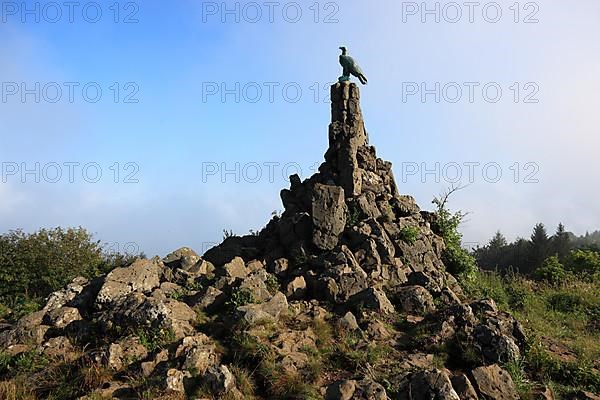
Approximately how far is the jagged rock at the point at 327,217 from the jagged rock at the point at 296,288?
5.74ft

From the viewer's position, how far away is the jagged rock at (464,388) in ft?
28.9

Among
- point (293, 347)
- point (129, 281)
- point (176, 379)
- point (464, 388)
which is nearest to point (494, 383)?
point (464, 388)

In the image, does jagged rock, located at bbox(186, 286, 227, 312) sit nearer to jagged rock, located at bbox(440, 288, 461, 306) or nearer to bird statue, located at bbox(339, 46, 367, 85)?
jagged rock, located at bbox(440, 288, 461, 306)

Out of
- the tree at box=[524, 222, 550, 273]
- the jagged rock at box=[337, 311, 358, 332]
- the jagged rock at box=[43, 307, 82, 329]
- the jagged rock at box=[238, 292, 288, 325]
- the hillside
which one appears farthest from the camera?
→ the tree at box=[524, 222, 550, 273]

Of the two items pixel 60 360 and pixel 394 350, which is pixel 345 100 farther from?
pixel 60 360

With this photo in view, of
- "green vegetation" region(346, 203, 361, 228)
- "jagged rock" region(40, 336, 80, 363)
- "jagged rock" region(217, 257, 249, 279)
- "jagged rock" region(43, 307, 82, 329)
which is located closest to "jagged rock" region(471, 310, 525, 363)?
"green vegetation" region(346, 203, 361, 228)

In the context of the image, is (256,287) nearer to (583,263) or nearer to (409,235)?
(409,235)

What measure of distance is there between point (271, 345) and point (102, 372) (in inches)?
139

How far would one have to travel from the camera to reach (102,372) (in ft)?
31.6

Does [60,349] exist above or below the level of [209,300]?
below

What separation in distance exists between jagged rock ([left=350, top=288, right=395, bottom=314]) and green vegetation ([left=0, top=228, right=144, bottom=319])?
43.1ft

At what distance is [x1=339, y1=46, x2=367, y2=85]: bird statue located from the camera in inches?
725

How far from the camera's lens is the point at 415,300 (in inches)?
521

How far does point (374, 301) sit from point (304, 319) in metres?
1.98
